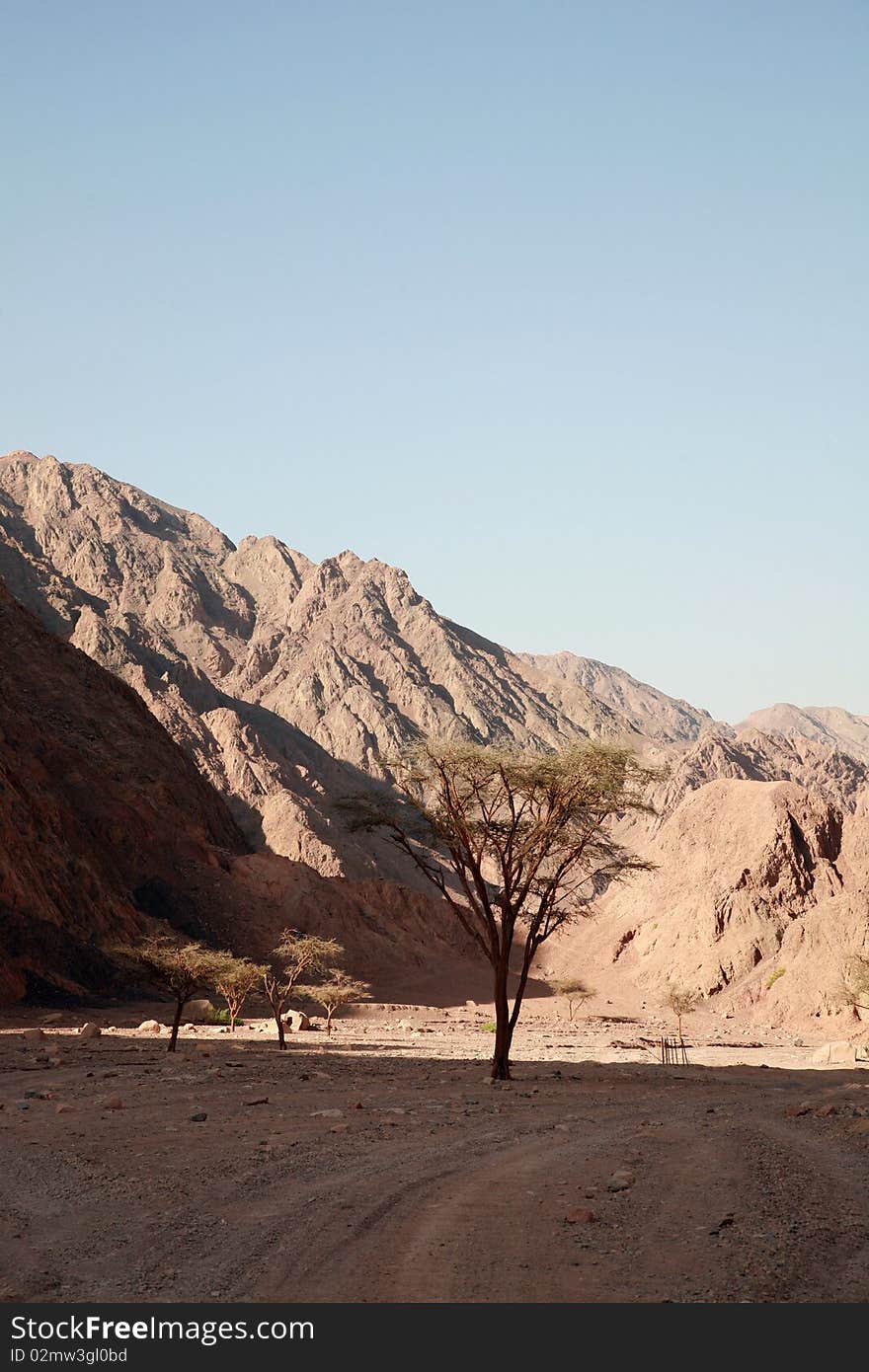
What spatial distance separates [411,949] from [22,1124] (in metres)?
57.9

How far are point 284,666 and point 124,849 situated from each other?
80742mm

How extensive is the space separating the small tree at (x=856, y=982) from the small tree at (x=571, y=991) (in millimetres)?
14660

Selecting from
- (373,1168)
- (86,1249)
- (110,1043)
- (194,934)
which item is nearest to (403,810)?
(110,1043)

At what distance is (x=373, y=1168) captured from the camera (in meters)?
11.6

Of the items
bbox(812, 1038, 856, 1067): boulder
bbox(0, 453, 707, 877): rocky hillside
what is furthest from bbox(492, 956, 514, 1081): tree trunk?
bbox(0, 453, 707, 877): rocky hillside

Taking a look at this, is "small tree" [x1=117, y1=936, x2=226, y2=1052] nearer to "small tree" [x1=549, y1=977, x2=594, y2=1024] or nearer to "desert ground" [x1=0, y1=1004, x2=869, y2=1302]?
"desert ground" [x1=0, y1=1004, x2=869, y2=1302]

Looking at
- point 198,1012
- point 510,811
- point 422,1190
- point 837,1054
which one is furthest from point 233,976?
point 422,1190

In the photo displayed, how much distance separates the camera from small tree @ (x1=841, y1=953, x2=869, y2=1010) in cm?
4134

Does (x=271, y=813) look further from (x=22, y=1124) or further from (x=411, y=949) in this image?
(x=22, y=1124)

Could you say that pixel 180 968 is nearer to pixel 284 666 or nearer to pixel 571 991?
pixel 571 991

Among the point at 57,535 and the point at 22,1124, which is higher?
the point at 57,535

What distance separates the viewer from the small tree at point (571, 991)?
57.5 meters

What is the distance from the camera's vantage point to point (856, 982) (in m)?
42.8

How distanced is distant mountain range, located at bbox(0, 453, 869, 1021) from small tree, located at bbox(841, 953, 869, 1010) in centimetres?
5099
